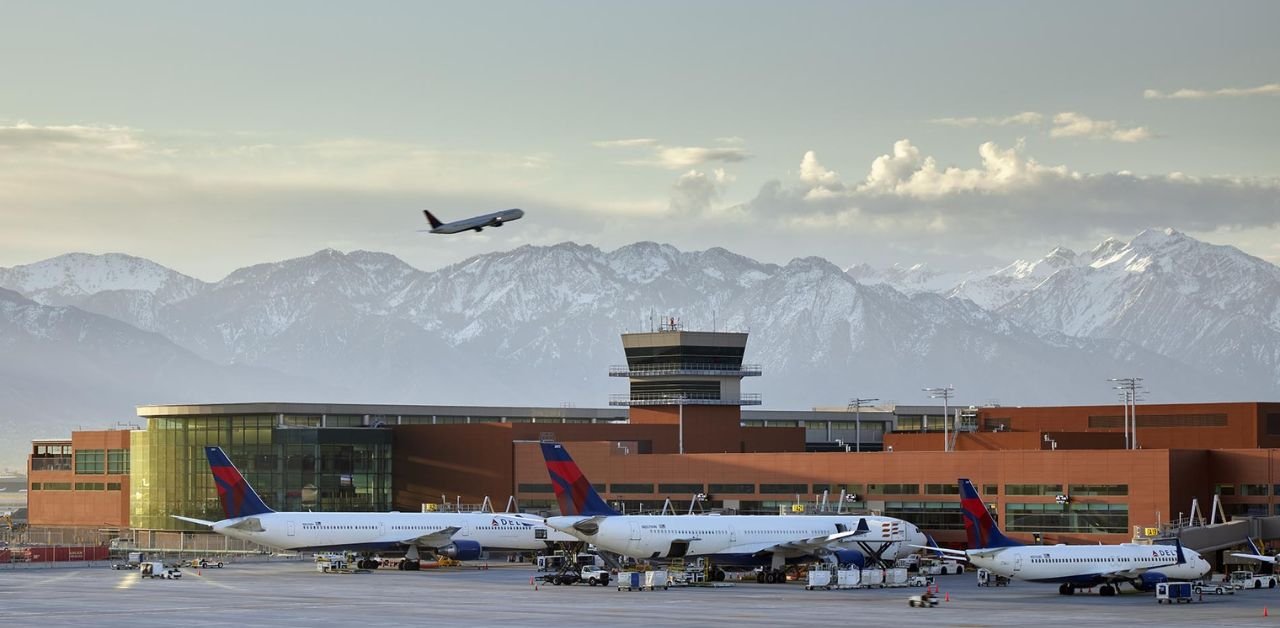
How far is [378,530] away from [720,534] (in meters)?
24.1

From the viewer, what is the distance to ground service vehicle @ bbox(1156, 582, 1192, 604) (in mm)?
84688

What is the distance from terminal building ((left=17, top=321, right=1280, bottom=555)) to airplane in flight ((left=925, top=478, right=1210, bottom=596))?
20923 mm

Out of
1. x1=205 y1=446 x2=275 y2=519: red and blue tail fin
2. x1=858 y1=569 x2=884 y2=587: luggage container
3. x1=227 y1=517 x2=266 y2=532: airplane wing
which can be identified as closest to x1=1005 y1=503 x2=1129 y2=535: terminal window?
x1=858 y1=569 x2=884 y2=587: luggage container

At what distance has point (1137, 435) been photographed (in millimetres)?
170375

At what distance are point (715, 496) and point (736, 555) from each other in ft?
115

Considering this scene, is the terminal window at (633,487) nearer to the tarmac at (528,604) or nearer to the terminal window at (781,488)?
the terminal window at (781,488)

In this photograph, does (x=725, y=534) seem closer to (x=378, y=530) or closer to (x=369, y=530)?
(x=378, y=530)

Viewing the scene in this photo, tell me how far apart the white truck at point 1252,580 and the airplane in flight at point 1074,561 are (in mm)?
3343

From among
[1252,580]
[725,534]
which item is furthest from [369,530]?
[1252,580]

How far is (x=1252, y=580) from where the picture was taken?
95875mm

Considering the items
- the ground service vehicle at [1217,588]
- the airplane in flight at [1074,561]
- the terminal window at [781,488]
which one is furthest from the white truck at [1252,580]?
the terminal window at [781,488]

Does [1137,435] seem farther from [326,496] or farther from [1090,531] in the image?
[326,496]

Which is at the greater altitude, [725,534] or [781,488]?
[781,488]

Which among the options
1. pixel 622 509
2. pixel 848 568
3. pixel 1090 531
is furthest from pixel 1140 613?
pixel 622 509
